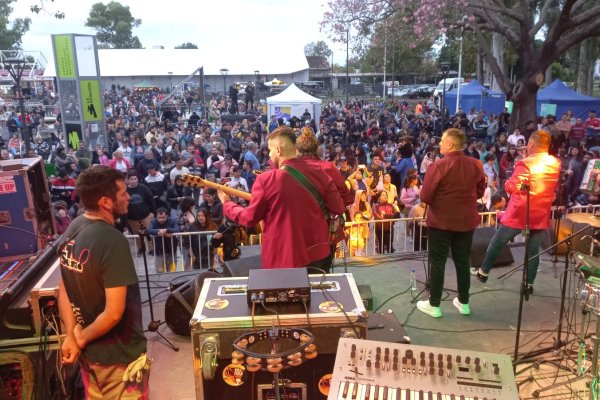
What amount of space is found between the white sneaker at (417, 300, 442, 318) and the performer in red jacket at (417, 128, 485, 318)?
42 cm

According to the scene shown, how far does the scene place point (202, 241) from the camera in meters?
Result: 6.77

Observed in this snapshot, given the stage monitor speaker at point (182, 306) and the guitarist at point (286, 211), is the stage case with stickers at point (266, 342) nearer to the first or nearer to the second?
the guitarist at point (286, 211)

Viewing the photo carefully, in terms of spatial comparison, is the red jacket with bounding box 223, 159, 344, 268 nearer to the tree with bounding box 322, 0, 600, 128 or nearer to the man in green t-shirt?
the man in green t-shirt

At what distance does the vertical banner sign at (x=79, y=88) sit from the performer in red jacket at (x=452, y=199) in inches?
411

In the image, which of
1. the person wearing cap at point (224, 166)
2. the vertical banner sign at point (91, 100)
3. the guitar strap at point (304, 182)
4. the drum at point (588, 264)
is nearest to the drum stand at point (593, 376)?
the drum at point (588, 264)

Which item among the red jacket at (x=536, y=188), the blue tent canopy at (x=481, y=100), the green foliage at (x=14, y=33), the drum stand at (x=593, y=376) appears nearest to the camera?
the drum stand at (x=593, y=376)

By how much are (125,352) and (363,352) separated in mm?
1319

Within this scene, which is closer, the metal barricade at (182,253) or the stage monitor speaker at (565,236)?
the stage monitor speaker at (565,236)

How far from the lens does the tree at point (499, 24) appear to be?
45.6 ft

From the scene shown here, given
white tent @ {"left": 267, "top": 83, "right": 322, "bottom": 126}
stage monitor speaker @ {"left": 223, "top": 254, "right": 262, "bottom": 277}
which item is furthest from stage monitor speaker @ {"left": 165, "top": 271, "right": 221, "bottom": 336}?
white tent @ {"left": 267, "top": 83, "right": 322, "bottom": 126}

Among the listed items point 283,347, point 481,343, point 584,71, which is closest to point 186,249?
point 481,343

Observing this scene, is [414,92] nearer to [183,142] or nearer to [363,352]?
[183,142]

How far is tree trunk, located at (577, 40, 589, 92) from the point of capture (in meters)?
32.6

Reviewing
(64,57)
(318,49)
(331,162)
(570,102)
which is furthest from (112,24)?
(331,162)
